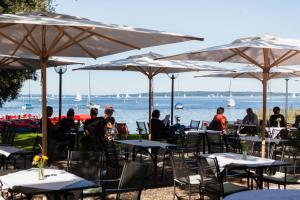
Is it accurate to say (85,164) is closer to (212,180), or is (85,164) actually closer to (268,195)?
(212,180)

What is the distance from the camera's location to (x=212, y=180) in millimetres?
5961

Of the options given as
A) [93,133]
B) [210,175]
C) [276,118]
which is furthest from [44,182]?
[276,118]

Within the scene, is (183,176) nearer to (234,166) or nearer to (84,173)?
(234,166)

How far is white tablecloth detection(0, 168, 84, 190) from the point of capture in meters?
4.35

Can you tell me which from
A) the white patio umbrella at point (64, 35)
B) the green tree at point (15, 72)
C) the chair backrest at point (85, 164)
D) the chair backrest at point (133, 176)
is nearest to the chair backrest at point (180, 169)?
the chair backrest at point (85, 164)

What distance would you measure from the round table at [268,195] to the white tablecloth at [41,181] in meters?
1.71

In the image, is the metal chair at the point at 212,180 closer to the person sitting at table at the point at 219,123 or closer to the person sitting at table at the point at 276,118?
the person sitting at table at the point at 219,123

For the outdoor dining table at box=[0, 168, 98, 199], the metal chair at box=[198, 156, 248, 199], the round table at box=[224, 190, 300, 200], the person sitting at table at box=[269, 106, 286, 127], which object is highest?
the person sitting at table at box=[269, 106, 286, 127]

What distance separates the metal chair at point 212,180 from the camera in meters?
5.61

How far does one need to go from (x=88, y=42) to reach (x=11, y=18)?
2471 mm

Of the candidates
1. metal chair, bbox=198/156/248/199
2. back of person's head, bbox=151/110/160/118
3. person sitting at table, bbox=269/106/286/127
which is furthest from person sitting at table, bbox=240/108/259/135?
metal chair, bbox=198/156/248/199

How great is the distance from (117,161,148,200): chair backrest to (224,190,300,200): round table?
145 cm

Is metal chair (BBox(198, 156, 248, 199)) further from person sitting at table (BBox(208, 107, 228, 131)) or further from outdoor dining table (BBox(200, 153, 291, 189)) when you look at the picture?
person sitting at table (BBox(208, 107, 228, 131))

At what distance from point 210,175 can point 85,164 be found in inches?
67.2
